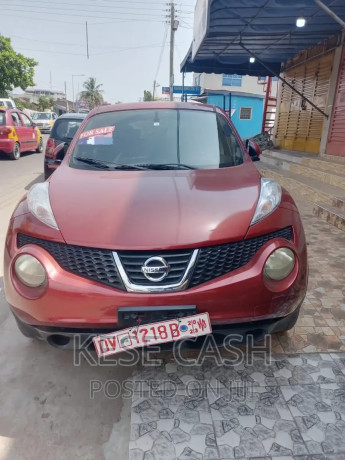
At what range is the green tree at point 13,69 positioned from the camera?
2227cm

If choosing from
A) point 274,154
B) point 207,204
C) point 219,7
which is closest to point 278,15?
point 219,7

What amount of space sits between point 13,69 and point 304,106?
21.0m

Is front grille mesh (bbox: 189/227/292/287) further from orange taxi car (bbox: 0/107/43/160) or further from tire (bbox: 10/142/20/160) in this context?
tire (bbox: 10/142/20/160)

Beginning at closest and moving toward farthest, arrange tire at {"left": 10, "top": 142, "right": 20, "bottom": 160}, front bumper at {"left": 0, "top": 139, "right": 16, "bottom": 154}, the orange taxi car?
the orange taxi car
front bumper at {"left": 0, "top": 139, "right": 16, "bottom": 154}
tire at {"left": 10, "top": 142, "right": 20, "bottom": 160}

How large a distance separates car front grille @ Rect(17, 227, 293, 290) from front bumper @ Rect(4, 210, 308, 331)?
27mm

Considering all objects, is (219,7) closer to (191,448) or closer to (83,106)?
(191,448)

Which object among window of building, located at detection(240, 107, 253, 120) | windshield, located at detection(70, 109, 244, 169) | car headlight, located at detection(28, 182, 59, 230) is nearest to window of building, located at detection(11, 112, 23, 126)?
windshield, located at detection(70, 109, 244, 169)

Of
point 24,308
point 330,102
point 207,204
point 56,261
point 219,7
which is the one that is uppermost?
point 219,7

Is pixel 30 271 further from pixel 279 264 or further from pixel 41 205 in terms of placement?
pixel 279 264

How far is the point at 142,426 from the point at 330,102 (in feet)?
26.8

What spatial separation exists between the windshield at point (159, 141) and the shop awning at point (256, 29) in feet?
12.7

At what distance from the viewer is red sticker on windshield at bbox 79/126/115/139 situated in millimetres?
2736

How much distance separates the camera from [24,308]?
1.67m

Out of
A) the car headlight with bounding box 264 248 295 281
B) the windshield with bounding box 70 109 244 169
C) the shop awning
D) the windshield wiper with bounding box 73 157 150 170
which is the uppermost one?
the shop awning
